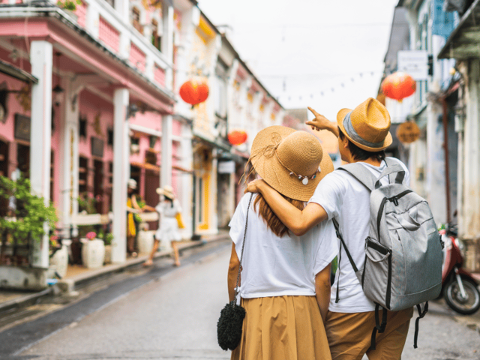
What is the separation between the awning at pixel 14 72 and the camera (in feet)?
20.6

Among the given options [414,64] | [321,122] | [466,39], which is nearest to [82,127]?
[414,64]

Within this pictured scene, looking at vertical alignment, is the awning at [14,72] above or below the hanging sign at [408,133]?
below

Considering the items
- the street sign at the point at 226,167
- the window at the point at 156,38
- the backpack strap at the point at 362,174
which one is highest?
the window at the point at 156,38

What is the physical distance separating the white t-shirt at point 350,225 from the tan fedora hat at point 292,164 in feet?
0.33

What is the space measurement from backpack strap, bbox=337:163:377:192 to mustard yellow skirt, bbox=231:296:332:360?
0.57 m

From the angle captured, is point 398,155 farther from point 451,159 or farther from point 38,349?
point 38,349

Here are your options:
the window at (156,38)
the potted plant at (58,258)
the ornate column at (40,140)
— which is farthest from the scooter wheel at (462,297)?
the window at (156,38)

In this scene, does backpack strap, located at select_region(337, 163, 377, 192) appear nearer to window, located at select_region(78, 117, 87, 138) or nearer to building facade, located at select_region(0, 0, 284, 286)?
building facade, located at select_region(0, 0, 284, 286)

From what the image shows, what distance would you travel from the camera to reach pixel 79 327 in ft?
18.5

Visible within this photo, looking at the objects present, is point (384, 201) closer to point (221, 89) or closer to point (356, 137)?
point (356, 137)

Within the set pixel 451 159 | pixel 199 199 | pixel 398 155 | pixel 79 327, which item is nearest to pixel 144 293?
pixel 79 327

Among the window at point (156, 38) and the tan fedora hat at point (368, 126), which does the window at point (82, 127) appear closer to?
the window at point (156, 38)

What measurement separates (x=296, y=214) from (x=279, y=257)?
0.22 metres

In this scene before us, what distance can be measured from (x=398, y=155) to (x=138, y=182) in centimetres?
1277
